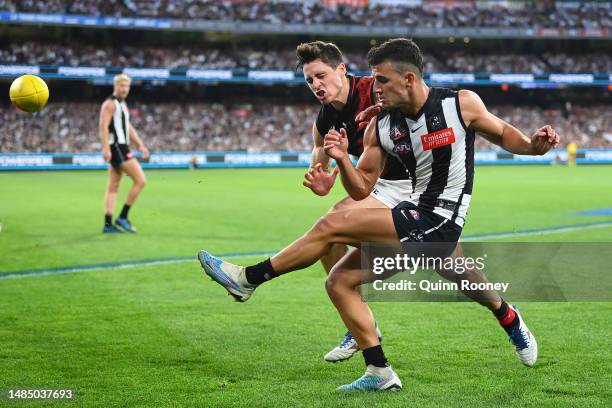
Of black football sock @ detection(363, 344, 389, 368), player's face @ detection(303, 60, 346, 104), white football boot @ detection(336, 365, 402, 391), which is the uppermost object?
player's face @ detection(303, 60, 346, 104)

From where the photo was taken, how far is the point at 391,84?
5.11 metres

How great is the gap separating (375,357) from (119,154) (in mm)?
10140

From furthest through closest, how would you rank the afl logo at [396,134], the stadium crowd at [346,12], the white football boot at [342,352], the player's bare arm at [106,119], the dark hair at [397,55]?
the stadium crowd at [346,12] < the player's bare arm at [106,119] < the white football boot at [342,352] < the afl logo at [396,134] < the dark hair at [397,55]

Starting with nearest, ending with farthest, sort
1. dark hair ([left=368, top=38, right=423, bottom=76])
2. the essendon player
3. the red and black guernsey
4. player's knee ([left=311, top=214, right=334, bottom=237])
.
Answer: player's knee ([left=311, top=214, right=334, bottom=237]) < dark hair ([left=368, top=38, right=423, bottom=76]) < the essendon player < the red and black guernsey

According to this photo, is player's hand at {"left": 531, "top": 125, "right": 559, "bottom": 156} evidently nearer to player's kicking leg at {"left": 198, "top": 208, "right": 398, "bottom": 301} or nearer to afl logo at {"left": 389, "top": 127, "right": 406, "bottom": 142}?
afl logo at {"left": 389, "top": 127, "right": 406, "bottom": 142}

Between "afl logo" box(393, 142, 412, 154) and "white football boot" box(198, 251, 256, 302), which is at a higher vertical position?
"afl logo" box(393, 142, 412, 154)

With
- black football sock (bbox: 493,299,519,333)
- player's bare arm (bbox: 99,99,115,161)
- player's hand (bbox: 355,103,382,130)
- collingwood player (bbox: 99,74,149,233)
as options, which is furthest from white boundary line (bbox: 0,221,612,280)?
black football sock (bbox: 493,299,519,333)

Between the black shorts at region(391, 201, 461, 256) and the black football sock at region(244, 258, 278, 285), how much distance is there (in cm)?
84

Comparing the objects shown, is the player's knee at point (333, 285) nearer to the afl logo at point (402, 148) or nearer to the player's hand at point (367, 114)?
the afl logo at point (402, 148)

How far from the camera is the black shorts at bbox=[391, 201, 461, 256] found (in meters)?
5.12

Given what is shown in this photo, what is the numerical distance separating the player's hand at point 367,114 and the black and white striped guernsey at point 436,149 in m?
0.08

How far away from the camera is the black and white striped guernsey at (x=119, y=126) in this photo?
47.5 ft

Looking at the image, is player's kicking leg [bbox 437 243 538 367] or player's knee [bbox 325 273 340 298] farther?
player's kicking leg [bbox 437 243 538 367]

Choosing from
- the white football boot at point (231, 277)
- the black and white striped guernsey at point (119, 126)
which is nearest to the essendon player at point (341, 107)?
the white football boot at point (231, 277)
